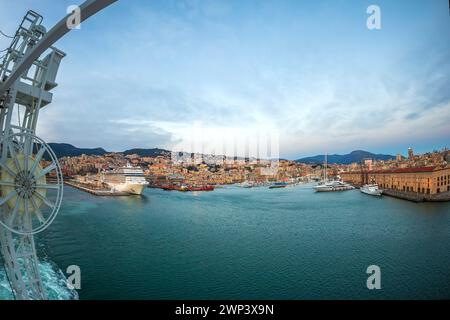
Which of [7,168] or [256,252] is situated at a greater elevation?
[7,168]

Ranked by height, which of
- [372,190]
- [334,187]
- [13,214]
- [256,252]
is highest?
[13,214]

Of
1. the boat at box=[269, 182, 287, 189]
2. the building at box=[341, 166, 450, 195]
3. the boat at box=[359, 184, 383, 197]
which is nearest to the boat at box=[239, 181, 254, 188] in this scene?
the boat at box=[269, 182, 287, 189]

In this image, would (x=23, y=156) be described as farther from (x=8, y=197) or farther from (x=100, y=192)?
(x=100, y=192)

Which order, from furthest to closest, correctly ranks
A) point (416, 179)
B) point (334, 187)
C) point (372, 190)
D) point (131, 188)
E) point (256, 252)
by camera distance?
1. point (334, 187)
2. point (131, 188)
3. point (372, 190)
4. point (416, 179)
5. point (256, 252)

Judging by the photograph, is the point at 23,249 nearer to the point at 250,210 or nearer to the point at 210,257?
the point at 210,257

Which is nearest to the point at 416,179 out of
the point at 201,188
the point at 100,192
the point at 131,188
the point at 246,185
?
the point at 131,188

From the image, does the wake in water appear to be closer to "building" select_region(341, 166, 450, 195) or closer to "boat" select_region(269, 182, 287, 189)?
"building" select_region(341, 166, 450, 195)

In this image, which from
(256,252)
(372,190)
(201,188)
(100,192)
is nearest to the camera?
(256,252)
